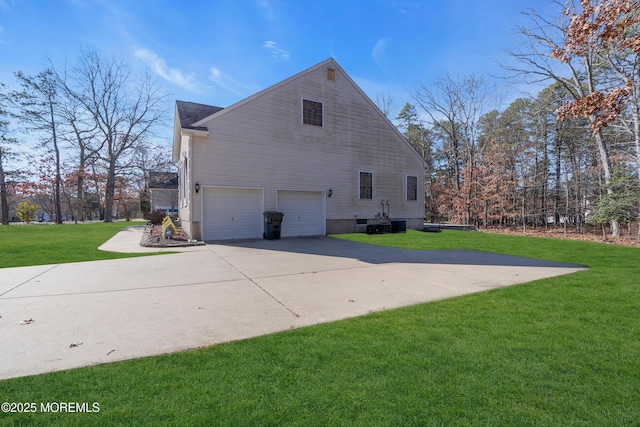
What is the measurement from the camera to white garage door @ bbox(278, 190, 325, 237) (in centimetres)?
1255

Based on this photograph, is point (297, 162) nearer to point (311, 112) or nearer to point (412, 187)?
point (311, 112)

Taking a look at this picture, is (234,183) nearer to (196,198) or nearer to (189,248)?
(196,198)

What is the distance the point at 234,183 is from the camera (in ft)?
36.8

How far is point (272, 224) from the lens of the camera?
11.5 m

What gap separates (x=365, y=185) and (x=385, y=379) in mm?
13034

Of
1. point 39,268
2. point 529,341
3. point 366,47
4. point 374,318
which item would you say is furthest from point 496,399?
point 366,47

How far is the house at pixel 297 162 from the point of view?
10.9 m

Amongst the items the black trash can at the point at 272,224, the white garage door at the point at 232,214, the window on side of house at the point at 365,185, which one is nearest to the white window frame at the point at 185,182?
the white garage door at the point at 232,214

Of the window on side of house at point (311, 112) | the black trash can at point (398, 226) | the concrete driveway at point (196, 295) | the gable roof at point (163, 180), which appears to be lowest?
the concrete driveway at point (196, 295)

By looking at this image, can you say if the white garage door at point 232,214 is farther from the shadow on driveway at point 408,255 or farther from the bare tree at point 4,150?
the bare tree at point 4,150

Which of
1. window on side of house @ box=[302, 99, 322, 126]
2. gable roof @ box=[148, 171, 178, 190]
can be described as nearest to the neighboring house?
gable roof @ box=[148, 171, 178, 190]

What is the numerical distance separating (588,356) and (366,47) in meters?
14.3

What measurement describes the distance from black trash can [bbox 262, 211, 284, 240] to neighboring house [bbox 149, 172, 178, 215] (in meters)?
20.0

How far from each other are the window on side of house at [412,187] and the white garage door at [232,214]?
28.7 ft
